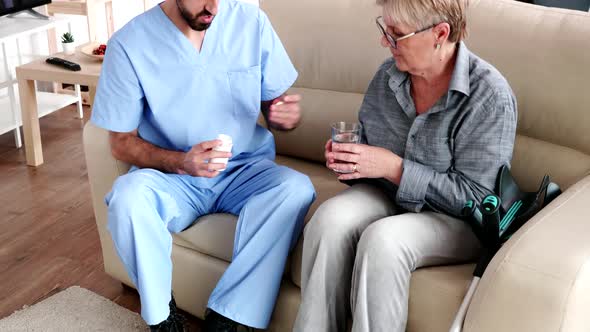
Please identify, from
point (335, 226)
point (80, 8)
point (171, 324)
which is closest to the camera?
point (335, 226)

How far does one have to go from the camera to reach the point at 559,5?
8.62ft

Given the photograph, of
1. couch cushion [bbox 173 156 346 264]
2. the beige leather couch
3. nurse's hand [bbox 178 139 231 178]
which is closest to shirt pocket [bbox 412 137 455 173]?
the beige leather couch

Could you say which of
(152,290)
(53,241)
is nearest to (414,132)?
(152,290)

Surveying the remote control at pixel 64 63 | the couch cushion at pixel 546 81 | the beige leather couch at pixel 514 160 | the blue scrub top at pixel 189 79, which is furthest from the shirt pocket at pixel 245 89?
the remote control at pixel 64 63

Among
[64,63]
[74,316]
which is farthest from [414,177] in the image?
[64,63]

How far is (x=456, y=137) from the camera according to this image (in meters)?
1.72

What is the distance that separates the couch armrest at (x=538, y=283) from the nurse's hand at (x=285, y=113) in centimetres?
75

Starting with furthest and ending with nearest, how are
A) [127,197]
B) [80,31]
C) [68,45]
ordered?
[80,31]
[68,45]
[127,197]

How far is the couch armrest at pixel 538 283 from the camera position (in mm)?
1379

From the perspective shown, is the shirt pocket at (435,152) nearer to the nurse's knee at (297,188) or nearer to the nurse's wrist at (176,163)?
the nurse's knee at (297,188)

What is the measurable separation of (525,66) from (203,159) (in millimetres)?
852

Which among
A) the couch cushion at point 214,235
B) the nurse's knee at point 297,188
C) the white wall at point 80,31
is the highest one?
the nurse's knee at point 297,188

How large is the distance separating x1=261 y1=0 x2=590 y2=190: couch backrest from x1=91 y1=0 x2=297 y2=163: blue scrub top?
225mm

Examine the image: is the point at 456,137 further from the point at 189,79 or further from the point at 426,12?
the point at 189,79
